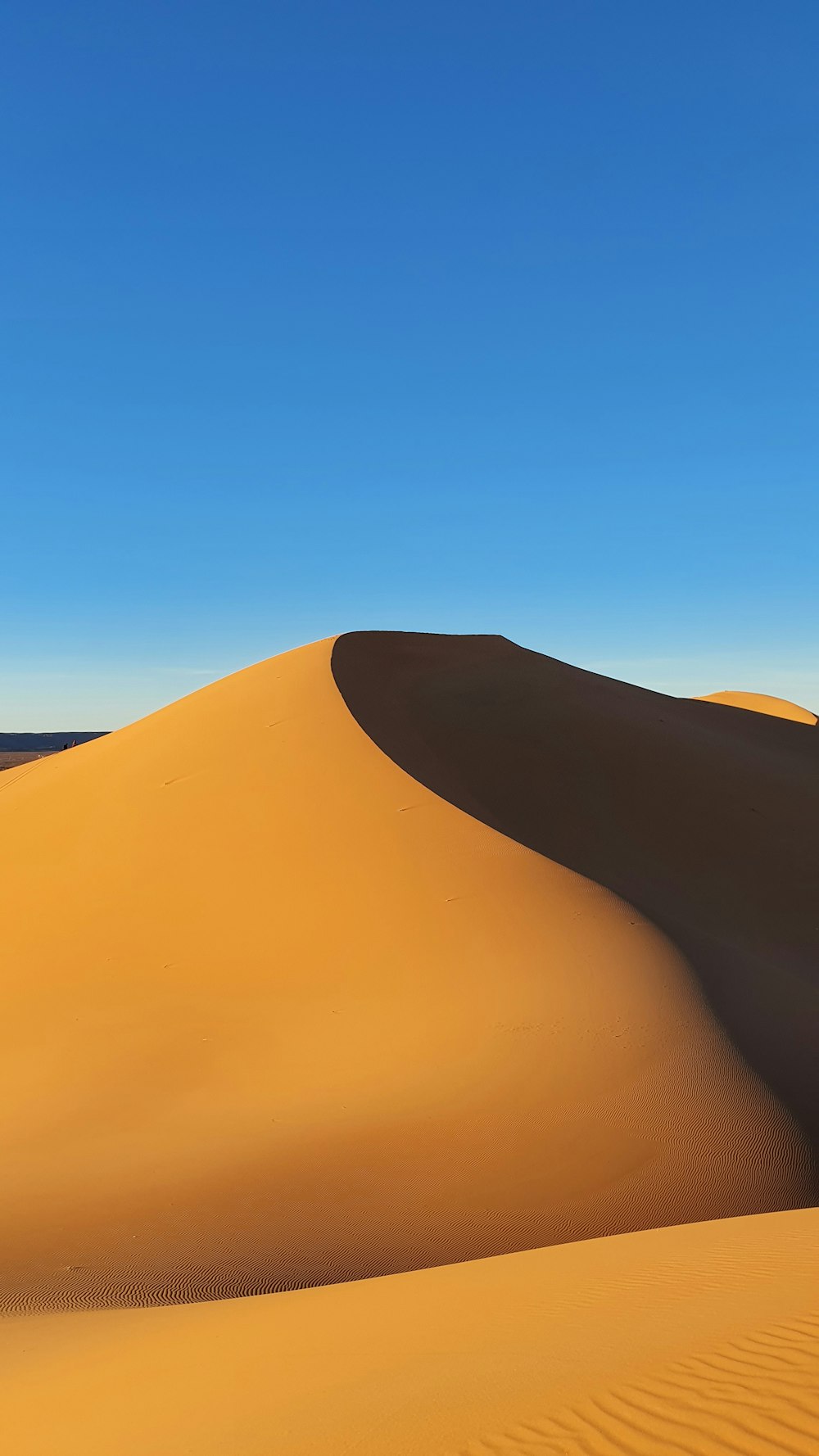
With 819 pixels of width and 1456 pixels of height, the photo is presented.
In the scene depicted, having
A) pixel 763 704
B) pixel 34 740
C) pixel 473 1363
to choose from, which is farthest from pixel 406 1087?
pixel 34 740

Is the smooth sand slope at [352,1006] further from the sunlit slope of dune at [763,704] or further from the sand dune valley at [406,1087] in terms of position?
the sunlit slope of dune at [763,704]

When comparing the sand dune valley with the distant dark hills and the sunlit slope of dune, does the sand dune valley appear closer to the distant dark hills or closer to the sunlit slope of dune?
the sunlit slope of dune

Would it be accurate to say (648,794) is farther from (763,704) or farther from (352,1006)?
(763,704)

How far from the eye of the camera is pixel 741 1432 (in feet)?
10.3

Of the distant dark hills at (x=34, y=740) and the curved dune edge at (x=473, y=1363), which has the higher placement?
the distant dark hills at (x=34, y=740)

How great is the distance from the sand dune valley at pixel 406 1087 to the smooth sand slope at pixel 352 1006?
43 mm

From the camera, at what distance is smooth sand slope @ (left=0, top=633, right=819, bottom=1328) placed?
294 inches

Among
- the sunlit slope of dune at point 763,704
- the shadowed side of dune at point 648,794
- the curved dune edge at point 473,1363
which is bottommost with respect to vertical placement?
the curved dune edge at point 473,1363

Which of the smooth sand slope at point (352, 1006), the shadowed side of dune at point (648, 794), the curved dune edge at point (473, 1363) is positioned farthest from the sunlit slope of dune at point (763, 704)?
the curved dune edge at point (473, 1363)

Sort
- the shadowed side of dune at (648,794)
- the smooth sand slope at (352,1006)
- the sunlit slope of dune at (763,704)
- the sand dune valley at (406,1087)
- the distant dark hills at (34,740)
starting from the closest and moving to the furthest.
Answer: the sand dune valley at (406,1087) → the smooth sand slope at (352,1006) → the shadowed side of dune at (648,794) → the sunlit slope of dune at (763,704) → the distant dark hills at (34,740)

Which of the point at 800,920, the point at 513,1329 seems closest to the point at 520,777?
the point at 800,920

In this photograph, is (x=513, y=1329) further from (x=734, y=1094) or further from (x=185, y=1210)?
(x=734, y=1094)

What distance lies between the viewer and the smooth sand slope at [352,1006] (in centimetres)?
746

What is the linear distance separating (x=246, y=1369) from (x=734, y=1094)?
5.32 meters
